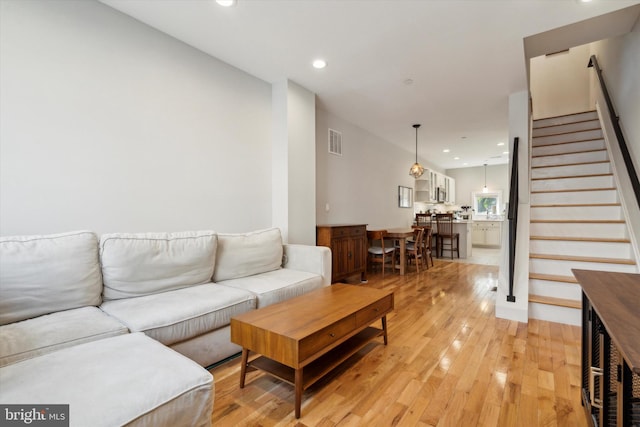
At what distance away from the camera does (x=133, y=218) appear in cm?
241

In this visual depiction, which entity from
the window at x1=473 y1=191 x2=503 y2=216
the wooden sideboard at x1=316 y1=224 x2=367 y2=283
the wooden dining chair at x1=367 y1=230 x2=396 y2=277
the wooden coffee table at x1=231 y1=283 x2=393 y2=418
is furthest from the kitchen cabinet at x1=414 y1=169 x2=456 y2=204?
the wooden coffee table at x1=231 y1=283 x2=393 y2=418

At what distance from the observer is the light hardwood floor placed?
1.56m

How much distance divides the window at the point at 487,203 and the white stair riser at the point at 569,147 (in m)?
5.62

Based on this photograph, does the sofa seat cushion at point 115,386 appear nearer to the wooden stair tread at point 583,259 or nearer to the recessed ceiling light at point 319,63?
the recessed ceiling light at point 319,63

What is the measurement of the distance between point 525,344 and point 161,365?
2.69m

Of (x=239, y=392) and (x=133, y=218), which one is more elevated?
(x=133, y=218)

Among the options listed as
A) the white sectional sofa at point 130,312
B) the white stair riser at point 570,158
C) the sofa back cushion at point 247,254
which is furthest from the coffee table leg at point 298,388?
the white stair riser at point 570,158

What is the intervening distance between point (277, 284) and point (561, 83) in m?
6.82

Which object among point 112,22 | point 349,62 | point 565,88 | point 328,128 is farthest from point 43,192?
point 565,88

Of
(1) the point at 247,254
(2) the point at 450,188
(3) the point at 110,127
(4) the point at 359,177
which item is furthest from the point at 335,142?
(2) the point at 450,188

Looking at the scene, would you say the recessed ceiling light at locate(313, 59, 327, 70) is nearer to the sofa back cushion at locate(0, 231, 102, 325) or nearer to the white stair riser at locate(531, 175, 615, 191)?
the sofa back cushion at locate(0, 231, 102, 325)

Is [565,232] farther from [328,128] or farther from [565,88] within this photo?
[565,88]

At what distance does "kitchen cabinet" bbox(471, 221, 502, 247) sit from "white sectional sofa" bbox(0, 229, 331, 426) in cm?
781

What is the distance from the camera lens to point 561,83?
5789mm
